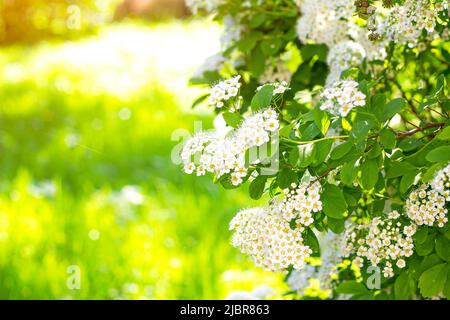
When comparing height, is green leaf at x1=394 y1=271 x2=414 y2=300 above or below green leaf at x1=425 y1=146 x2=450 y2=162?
below

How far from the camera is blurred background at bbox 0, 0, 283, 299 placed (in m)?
3.11

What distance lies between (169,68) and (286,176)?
6197 mm

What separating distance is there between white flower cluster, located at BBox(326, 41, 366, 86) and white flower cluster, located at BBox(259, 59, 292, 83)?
0.32 m

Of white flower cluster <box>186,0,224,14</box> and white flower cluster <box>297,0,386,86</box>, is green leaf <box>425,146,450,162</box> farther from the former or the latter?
white flower cluster <box>186,0,224,14</box>

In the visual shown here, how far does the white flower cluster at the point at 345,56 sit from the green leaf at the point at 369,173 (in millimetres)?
549

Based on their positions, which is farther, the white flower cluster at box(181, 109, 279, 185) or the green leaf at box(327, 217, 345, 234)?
the green leaf at box(327, 217, 345, 234)

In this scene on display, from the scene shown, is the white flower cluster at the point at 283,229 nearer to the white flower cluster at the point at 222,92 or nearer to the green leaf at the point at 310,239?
the green leaf at the point at 310,239

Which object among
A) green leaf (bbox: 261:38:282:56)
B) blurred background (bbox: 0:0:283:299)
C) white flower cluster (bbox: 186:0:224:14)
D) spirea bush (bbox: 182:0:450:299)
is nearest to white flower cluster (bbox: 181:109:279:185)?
spirea bush (bbox: 182:0:450:299)

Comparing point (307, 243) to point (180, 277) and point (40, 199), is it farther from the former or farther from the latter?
point (40, 199)

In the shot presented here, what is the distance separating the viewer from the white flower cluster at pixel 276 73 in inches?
95.5

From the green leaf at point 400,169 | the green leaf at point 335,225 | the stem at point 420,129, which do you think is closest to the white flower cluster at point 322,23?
the stem at point 420,129

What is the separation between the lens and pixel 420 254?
1.67 meters

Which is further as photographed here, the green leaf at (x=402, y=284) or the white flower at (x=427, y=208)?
the green leaf at (x=402, y=284)
